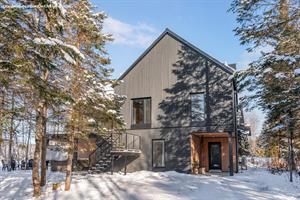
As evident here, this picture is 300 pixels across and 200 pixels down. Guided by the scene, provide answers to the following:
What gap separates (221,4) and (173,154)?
30.2 feet


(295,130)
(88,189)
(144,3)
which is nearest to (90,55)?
(144,3)

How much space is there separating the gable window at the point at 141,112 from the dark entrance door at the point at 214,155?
15.3ft

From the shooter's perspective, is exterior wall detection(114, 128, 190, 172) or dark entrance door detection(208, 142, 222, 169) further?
dark entrance door detection(208, 142, 222, 169)

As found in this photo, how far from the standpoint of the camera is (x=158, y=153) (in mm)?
18922

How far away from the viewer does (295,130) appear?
14.8 metres

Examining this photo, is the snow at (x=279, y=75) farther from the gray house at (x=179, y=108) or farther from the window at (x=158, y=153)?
the window at (x=158, y=153)

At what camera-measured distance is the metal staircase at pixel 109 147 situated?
18906 mm

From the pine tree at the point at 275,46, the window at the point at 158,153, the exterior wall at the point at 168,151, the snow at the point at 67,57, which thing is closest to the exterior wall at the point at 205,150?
the exterior wall at the point at 168,151

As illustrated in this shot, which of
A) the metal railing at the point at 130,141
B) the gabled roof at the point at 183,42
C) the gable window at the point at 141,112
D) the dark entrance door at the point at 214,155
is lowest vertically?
the dark entrance door at the point at 214,155

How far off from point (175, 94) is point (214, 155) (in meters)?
5.04

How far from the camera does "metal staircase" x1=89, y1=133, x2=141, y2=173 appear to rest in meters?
18.9

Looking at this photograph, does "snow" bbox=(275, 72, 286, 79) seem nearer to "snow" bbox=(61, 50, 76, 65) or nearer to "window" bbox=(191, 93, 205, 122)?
"window" bbox=(191, 93, 205, 122)

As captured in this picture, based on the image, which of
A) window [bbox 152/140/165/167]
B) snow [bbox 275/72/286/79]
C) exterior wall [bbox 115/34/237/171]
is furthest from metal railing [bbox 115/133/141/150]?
snow [bbox 275/72/286/79]

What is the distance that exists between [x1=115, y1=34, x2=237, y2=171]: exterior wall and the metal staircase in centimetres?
51
